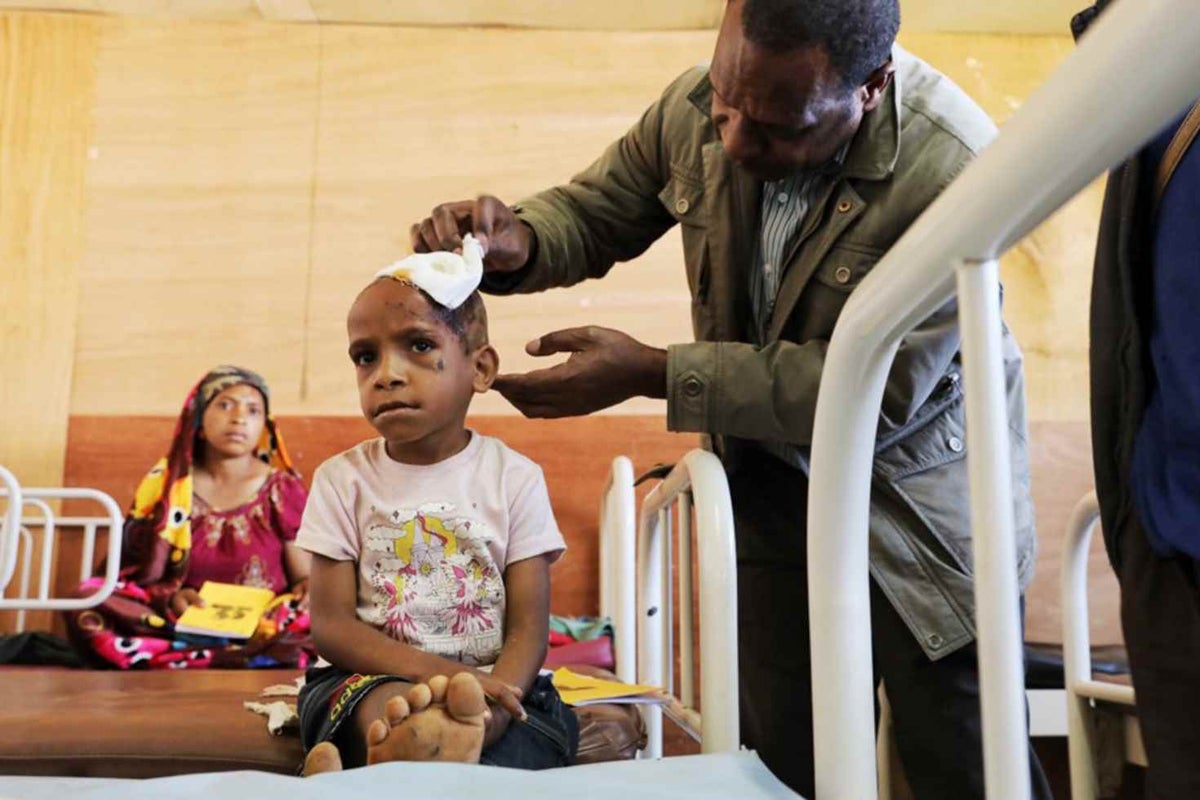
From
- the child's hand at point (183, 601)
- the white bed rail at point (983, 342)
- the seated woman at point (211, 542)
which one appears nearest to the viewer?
the white bed rail at point (983, 342)

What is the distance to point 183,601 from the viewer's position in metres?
2.99

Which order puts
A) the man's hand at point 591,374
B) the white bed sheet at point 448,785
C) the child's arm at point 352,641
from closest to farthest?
1. the white bed sheet at point 448,785
2. the child's arm at point 352,641
3. the man's hand at point 591,374

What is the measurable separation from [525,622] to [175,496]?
6.84 ft

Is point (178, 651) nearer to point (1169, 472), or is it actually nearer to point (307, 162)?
point (307, 162)

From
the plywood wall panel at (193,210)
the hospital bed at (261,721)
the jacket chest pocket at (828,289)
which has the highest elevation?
the plywood wall panel at (193,210)

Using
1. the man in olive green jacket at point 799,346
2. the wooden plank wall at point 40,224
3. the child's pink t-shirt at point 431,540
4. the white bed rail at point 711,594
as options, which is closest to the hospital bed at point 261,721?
the white bed rail at point 711,594

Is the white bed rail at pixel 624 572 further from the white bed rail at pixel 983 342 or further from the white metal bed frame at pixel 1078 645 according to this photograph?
the white bed rail at pixel 983 342

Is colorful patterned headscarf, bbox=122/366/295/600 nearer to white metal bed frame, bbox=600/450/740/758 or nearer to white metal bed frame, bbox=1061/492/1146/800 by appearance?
white metal bed frame, bbox=600/450/740/758

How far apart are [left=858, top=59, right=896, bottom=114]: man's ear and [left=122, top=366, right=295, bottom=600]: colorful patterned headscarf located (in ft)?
7.59

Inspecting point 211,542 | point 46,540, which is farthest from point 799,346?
point 46,540

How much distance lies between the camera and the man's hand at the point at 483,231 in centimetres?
152

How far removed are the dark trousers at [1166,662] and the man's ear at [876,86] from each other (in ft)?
2.17

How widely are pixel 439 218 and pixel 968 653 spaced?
870 millimetres

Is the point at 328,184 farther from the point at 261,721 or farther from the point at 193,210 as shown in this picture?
the point at 261,721
